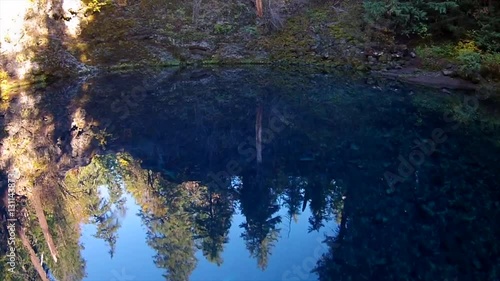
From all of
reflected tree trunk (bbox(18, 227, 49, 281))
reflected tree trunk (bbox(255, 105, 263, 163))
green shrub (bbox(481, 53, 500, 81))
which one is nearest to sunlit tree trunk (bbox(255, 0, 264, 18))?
reflected tree trunk (bbox(255, 105, 263, 163))

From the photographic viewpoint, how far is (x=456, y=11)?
54.4 ft

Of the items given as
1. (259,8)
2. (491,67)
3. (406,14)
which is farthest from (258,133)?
(259,8)

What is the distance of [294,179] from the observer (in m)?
8.54

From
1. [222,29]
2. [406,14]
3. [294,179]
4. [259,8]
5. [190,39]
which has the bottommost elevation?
[294,179]

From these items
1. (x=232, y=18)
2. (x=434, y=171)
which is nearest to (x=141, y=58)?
(x=232, y=18)

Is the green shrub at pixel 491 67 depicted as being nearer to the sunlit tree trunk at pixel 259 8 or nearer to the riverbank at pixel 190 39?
the riverbank at pixel 190 39

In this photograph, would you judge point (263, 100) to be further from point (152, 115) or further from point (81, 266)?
point (81, 266)

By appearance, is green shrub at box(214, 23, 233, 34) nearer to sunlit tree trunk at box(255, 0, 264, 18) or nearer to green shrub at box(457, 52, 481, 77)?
sunlit tree trunk at box(255, 0, 264, 18)

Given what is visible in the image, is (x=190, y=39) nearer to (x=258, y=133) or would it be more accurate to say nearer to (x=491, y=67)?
(x=258, y=133)

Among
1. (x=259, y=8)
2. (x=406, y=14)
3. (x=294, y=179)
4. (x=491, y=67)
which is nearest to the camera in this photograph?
(x=294, y=179)

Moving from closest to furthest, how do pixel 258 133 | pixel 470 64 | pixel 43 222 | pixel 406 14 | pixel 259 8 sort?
pixel 43 222
pixel 258 133
pixel 470 64
pixel 406 14
pixel 259 8

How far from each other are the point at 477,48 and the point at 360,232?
12452 mm

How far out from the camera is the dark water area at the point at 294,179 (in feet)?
18.9

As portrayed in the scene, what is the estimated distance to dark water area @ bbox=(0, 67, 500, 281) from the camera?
5762 millimetres
